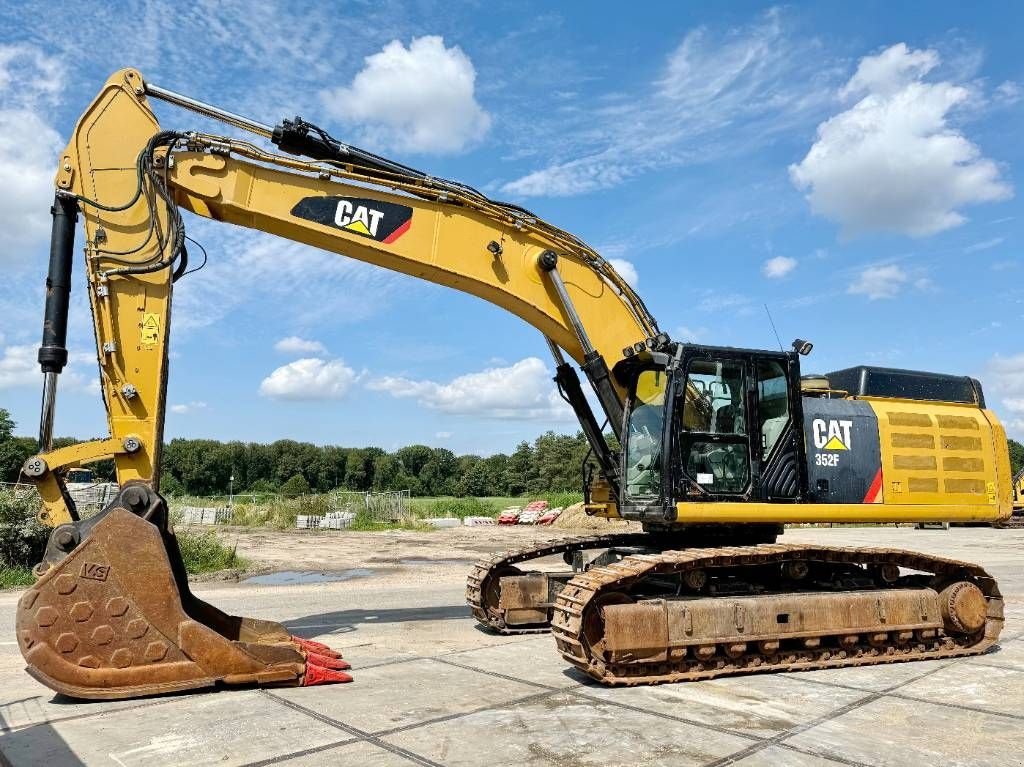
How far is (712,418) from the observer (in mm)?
7922

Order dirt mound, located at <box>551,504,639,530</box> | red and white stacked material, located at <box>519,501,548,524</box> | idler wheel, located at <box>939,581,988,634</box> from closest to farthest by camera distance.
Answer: idler wheel, located at <box>939,581,988,634</box> → dirt mound, located at <box>551,504,639,530</box> → red and white stacked material, located at <box>519,501,548,524</box>

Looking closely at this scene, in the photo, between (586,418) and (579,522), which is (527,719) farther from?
(579,522)

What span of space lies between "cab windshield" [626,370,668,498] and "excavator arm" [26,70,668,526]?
1.05 feet

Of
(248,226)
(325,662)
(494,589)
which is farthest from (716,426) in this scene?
(248,226)

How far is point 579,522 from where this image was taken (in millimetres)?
35406

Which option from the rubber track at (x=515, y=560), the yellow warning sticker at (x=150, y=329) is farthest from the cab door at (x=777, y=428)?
the yellow warning sticker at (x=150, y=329)

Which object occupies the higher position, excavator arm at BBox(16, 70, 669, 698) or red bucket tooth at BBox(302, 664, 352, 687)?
excavator arm at BBox(16, 70, 669, 698)

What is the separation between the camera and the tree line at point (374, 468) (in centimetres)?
9294

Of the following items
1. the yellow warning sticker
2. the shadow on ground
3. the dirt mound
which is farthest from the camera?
the dirt mound

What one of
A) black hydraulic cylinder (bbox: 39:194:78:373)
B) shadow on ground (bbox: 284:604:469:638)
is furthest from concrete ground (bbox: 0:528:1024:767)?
black hydraulic cylinder (bbox: 39:194:78:373)

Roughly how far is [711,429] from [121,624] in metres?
5.33

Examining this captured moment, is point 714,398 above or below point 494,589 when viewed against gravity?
above

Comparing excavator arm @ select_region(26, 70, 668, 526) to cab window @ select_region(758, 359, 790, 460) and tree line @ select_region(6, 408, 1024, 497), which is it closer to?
cab window @ select_region(758, 359, 790, 460)

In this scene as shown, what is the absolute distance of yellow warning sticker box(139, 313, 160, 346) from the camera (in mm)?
7270
